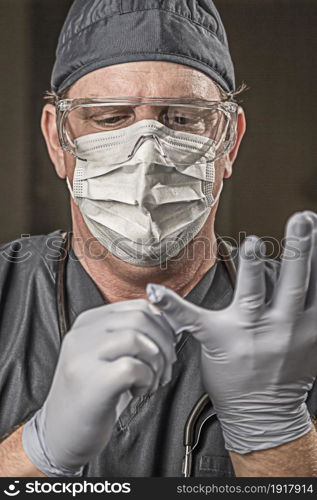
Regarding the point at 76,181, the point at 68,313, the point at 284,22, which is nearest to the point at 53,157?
the point at 76,181

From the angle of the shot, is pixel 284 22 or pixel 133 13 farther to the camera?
pixel 284 22

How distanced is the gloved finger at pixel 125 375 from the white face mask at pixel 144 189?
0.28m

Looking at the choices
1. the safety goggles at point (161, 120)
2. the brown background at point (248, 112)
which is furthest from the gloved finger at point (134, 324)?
the brown background at point (248, 112)

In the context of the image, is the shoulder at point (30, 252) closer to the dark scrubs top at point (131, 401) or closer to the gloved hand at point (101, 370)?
the dark scrubs top at point (131, 401)

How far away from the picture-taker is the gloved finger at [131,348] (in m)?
0.93

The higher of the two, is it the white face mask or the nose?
the nose

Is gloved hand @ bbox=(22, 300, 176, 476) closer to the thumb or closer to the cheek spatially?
the thumb

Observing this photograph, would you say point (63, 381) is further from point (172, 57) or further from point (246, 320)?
point (172, 57)

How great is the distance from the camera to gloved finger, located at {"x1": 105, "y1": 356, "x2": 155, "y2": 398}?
927 mm

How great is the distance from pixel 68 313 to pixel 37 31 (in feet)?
2.04

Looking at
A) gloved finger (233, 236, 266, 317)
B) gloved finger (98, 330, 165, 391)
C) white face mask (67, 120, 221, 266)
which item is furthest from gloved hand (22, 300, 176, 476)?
white face mask (67, 120, 221, 266)

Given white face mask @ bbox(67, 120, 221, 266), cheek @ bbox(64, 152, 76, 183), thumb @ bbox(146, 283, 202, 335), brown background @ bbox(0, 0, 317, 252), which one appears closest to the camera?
thumb @ bbox(146, 283, 202, 335)

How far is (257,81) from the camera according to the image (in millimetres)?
1543

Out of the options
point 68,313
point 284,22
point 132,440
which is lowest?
point 132,440
